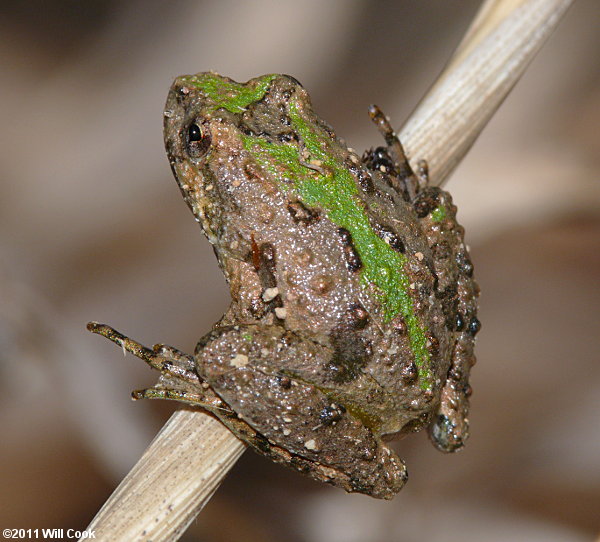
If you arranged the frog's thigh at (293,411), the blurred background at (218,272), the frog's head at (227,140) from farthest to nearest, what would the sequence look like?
the blurred background at (218,272) → the frog's head at (227,140) → the frog's thigh at (293,411)

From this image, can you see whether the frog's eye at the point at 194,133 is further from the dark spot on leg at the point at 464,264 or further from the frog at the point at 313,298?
the dark spot on leg at the point at 464,264

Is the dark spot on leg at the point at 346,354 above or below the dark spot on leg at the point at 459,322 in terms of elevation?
above

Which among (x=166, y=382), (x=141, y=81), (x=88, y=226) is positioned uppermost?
(x=141, y=81)

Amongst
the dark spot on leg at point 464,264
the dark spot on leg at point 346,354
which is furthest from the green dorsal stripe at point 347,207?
the dark spot on leg at point 464,264

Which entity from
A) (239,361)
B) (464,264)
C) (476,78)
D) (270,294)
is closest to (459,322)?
(464,264)

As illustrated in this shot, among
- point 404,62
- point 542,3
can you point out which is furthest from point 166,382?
point 404,62

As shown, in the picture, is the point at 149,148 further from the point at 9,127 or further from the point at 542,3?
the point at 542,3
